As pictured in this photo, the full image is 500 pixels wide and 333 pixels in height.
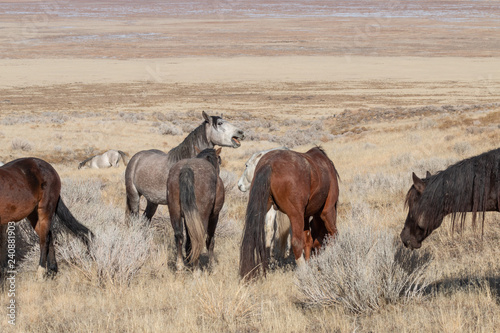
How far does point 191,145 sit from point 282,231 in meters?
1.90

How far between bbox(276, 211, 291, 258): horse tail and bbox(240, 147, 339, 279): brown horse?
3.88 feet

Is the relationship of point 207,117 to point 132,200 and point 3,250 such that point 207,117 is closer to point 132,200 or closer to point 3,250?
point 132,200

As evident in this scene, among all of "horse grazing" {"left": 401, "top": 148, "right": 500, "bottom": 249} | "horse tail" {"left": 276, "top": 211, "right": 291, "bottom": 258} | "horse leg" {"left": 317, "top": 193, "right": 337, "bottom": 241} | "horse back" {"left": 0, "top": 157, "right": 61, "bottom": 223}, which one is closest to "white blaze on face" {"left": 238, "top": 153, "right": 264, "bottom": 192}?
"horse tail" {"left": 276, "top": 211, "right": 291, "bottom": 258}

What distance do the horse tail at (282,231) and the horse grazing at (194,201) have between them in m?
0.94

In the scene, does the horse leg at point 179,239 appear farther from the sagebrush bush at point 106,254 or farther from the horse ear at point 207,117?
the horse ear at point 207,117

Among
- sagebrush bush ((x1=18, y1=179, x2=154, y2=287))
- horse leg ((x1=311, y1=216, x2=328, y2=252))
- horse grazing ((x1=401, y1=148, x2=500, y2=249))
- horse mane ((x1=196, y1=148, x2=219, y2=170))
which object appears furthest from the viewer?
horse mane ((x1=196, y1=148, x2=219, y2=170))

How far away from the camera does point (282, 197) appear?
5988mm

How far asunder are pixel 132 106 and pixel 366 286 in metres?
34.2

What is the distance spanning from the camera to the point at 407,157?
16.1 m

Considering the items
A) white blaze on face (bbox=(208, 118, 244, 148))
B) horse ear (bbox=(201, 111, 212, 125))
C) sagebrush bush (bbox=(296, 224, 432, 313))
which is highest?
horse ear (bbox=(201, 111, 212, 125))

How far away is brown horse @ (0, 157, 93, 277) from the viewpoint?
583 cm

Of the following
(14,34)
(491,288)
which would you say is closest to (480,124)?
(491,288)

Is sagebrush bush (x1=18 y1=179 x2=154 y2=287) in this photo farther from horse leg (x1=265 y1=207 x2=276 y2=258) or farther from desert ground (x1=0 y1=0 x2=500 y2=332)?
horse leg (x1=265 y1=207 x2=276 y2=258)

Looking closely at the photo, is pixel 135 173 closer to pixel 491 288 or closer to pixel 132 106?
pixel 491 288
